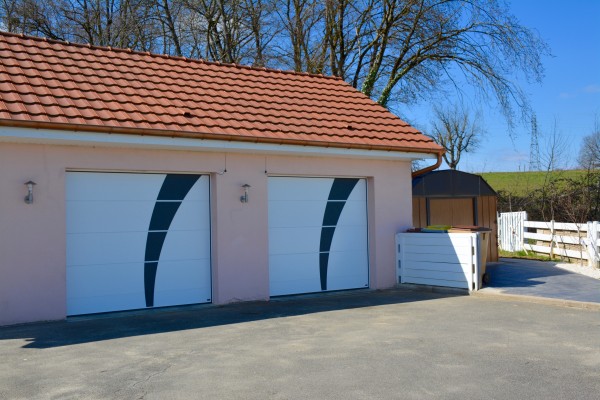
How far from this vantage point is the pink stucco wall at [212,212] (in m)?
8.98

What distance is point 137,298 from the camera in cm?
1028

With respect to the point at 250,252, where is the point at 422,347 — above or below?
below

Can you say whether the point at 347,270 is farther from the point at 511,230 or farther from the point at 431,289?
the point at 511,230

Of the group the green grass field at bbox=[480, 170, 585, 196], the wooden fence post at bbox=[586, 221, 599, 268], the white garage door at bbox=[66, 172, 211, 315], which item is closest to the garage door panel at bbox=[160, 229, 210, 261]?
the white garage door at bbox=[66, 172, 211, 315]

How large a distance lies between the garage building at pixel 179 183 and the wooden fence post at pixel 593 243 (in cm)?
487

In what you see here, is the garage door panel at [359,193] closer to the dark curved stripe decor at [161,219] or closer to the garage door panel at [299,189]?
the garage door panel at [299,189]

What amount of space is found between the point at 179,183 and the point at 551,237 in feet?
39.9

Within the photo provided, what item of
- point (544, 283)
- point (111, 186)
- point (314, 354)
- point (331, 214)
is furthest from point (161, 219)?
point (544, 283)

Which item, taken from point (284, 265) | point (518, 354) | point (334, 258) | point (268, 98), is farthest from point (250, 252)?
point (518, 354)

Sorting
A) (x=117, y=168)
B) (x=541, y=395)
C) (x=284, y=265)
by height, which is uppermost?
(x=117, y=168)

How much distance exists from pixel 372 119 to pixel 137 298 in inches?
237

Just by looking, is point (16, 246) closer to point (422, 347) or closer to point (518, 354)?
point (422, 347)

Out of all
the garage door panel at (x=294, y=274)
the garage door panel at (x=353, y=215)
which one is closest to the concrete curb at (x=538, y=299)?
the garage door panel at (x=353, y=215)

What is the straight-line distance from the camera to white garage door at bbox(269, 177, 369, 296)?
38.6 feet
